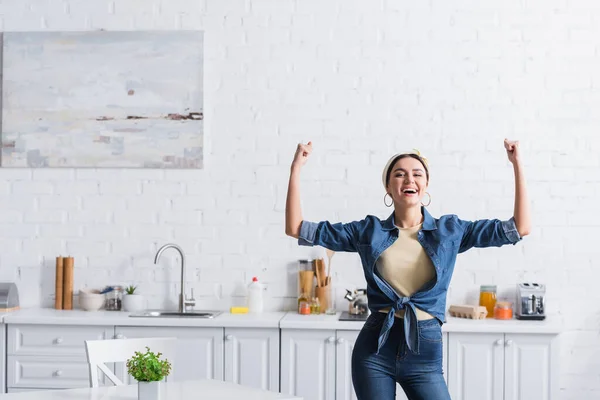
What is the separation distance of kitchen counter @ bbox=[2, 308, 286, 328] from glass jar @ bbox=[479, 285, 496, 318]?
3.91 ft

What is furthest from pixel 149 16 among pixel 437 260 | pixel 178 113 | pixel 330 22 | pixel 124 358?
pixel 437 260

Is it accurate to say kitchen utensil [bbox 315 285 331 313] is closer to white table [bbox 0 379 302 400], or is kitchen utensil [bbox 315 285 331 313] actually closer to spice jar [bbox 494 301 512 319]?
spice jar [bbox 494 301 512 319]

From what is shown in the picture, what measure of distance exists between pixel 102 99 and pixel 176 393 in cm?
269

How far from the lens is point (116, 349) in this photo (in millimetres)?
3527

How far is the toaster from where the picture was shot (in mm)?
4570

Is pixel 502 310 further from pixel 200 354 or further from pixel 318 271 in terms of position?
pixel 200 354

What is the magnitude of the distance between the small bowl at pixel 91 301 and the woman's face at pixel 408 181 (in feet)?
7.90

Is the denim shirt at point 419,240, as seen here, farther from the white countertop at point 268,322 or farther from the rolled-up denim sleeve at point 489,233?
the white countertop at point 268,322

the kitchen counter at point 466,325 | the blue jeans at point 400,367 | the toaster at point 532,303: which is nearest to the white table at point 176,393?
the blue jeans at point 400,367

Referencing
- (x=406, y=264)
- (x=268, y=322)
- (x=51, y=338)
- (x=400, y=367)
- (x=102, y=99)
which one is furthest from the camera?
(x=102, y=99)

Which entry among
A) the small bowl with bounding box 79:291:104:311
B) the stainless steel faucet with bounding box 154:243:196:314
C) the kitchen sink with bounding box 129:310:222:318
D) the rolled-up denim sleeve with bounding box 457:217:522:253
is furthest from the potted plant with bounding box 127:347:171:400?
the small bowl with bounding box 79:291:104:311

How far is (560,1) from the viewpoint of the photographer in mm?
4852

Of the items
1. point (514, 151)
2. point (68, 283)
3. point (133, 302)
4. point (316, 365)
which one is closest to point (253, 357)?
point (316, 365)

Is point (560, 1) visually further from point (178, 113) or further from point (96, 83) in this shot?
point (96, 83)
